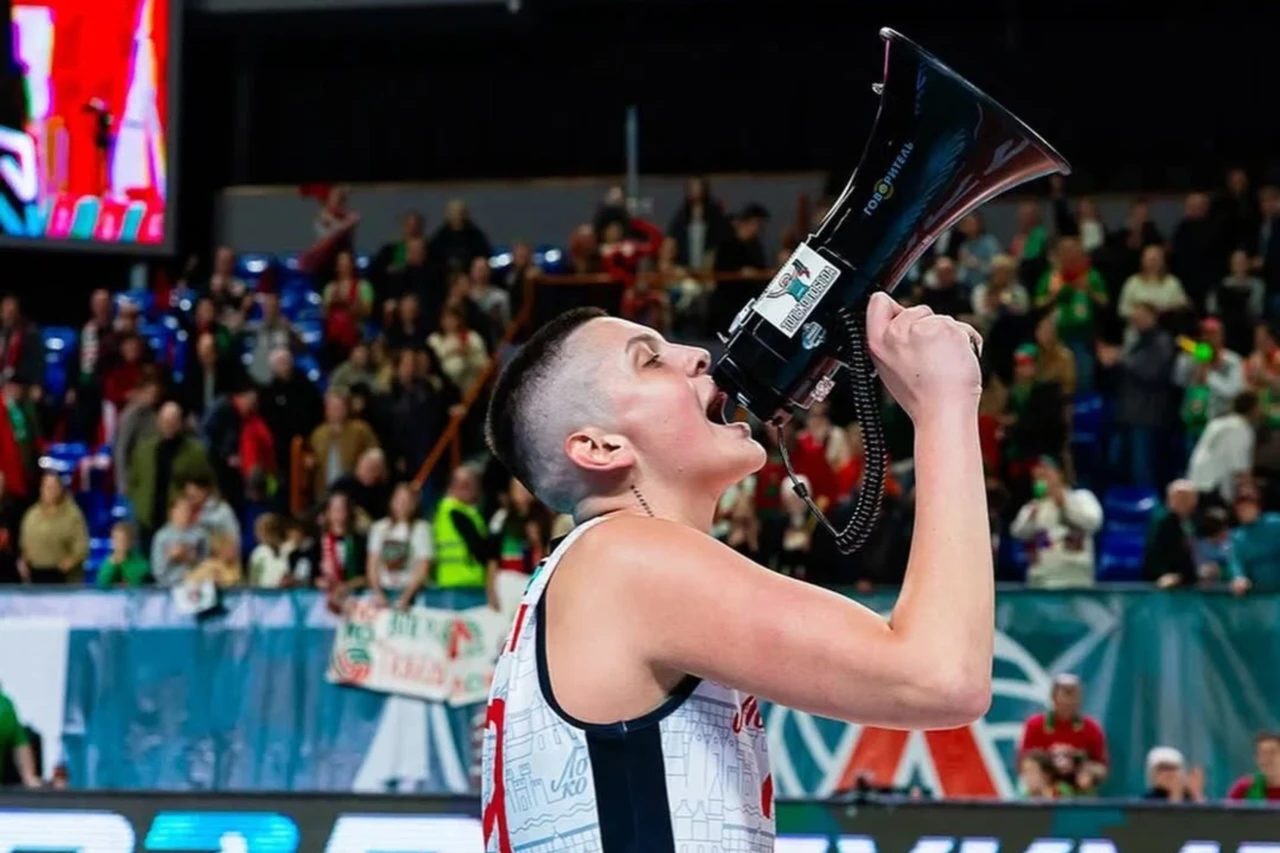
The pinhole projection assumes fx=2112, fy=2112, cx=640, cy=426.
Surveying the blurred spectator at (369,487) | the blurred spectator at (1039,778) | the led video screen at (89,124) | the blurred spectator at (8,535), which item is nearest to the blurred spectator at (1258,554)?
the blurred spectator at (1039,778)

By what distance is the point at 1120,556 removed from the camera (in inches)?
574

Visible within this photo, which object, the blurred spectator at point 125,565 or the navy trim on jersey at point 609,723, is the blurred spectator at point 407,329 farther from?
the navy trim on jersey at point 609,723

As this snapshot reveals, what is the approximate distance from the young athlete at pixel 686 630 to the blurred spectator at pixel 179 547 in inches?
456

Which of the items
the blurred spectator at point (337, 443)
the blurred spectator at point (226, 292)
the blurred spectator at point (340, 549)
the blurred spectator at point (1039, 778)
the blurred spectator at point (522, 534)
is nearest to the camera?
the blurred spectator at point (1039, 778)

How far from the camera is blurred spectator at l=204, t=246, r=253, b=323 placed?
18.5m

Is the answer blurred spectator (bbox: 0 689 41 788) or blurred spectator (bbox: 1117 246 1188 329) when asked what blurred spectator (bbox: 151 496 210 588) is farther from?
blurred spectator (bbox: 1117 246 1188 329)

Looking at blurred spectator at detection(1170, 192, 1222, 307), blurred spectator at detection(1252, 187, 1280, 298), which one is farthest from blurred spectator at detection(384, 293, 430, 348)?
blurred spectator at detection(1252, 187, 1280, 298)

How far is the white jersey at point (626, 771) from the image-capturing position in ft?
8.63

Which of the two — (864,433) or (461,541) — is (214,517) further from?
(864,433)

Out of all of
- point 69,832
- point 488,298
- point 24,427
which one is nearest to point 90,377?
point 24,427

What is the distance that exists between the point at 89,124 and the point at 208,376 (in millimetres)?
6402

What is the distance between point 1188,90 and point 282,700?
13064 mm

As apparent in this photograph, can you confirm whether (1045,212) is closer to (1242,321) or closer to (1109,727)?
(1242,321)

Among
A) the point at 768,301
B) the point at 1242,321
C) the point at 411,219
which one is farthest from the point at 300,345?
the point at 768,301
